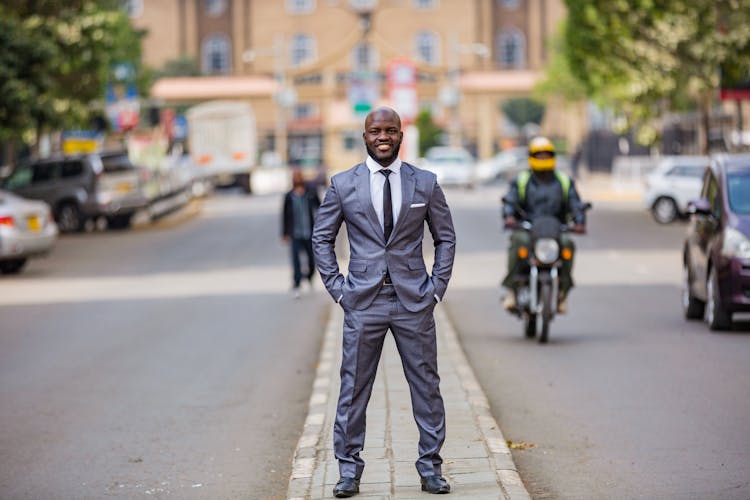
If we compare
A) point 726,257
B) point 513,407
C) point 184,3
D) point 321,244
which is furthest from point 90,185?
point 184,3

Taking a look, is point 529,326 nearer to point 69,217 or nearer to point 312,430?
point 312,430

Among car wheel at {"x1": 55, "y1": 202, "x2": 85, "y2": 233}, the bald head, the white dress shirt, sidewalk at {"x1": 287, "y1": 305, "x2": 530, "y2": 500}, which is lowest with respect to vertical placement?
car wheel at {"x1": 55, "y1": 202, "x2": 85, "y2": 233}

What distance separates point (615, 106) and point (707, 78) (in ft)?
75.7

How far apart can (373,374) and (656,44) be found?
121 ft

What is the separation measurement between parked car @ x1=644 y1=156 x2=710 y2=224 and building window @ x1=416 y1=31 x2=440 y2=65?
6960cm

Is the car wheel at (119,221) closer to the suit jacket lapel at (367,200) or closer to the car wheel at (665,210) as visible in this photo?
the car wheel at (665,210)

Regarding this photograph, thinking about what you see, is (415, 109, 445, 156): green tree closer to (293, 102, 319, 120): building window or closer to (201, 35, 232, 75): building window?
(293, 102, 319, 120): building window

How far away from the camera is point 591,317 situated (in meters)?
17.9

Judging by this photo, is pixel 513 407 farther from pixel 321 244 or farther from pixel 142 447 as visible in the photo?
pixel 321 244

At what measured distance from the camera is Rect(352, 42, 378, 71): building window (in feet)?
335

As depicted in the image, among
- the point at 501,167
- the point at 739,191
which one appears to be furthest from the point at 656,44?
the point at 501,167

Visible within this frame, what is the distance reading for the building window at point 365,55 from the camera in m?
102

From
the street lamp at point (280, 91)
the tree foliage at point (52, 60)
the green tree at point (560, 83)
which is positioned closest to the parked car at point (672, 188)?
the tree foliage at point (52, 60)

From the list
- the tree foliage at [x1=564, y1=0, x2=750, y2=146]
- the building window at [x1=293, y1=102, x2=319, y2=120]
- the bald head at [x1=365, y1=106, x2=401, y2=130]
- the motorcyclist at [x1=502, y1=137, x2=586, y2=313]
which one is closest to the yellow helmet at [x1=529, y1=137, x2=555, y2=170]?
the motorcyclist at [x1=502, y1=137, x2=586, y2=313]
